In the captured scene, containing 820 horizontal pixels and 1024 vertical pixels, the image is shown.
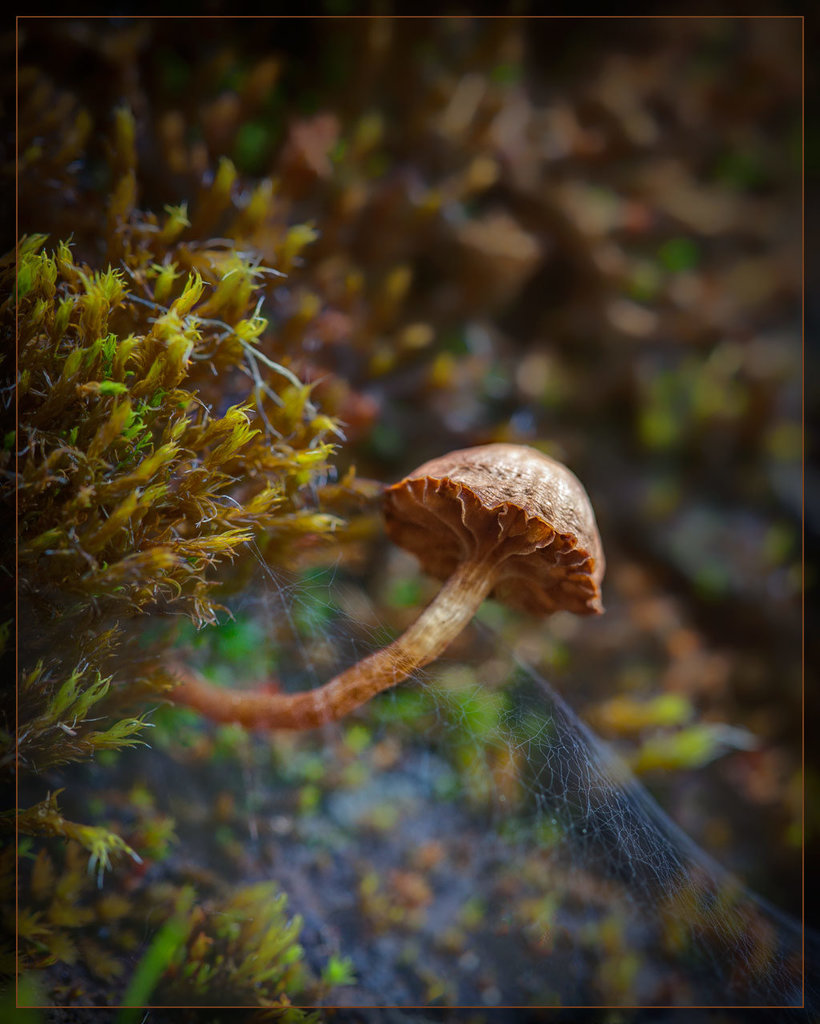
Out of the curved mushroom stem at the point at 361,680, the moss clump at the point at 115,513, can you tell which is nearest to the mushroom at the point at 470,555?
the curved mushroom stem at the point at 361,680

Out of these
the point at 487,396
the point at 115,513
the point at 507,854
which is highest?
the point at 115,513

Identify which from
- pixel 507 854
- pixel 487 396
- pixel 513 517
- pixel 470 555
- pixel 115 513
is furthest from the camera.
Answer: pixel 487 396

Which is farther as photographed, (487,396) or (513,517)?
(487,396)

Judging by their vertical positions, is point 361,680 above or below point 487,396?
below

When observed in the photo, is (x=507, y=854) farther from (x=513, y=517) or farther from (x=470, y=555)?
(x=513, y=517)

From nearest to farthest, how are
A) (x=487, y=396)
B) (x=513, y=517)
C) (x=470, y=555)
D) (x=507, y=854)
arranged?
(x=513, y=517)
(x=470, y=555)
(x=507, y=854)
(x=487, y=396)

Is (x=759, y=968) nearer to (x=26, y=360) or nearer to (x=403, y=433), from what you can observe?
(x=403, y=433)

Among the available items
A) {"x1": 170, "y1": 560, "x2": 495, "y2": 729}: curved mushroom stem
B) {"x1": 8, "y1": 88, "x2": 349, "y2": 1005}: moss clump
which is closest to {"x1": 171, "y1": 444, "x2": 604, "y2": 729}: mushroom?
{"x1": 170, "y1": 560, "x2": 495, "y2": 729}: curved mushroom stem

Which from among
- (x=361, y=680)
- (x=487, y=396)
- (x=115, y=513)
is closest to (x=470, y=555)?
(x=361, y=680)
